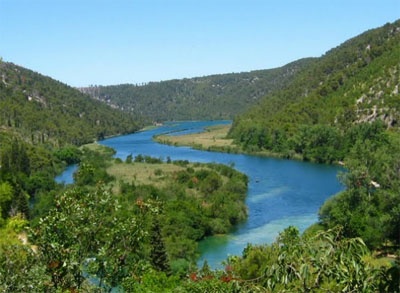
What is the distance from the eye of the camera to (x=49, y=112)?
134 m

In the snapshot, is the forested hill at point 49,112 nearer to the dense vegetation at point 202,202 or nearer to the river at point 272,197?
the dense vegetation at point 202,202

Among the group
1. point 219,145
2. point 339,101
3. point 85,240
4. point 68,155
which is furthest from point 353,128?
point 85,240

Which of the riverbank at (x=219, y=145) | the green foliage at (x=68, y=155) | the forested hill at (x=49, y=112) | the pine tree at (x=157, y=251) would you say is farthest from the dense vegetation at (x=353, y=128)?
the forested hill at (x=49, y=112)

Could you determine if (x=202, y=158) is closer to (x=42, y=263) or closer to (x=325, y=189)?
(x=325, y=189)

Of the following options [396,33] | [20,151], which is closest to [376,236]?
[20,151]

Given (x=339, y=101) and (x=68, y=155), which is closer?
(x=68, y=155)

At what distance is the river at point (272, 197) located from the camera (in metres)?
37.8

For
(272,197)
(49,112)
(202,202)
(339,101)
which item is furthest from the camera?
(49,112)

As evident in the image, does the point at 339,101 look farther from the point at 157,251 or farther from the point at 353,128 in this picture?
the point at 157,251

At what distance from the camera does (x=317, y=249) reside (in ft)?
14.3

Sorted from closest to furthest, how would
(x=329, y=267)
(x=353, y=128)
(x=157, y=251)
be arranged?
1. (x=329, y=267)
2. (x=157, y=251)
3. (x=353, y=128)

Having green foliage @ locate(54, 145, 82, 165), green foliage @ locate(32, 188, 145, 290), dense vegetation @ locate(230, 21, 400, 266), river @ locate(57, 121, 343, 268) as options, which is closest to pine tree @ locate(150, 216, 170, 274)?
river @ locate(57, 121, 343, 268)

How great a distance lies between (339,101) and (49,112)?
75.5 meters

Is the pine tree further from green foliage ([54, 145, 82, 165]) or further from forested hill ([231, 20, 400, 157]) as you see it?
green foliage ([54, 145, 82, 165])
